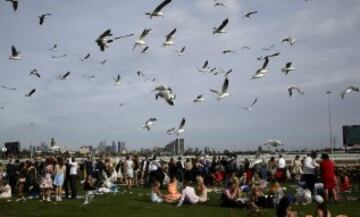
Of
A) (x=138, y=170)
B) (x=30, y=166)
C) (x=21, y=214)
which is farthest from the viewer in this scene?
(x=138, y=170)

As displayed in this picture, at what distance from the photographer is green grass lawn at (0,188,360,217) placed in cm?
1833

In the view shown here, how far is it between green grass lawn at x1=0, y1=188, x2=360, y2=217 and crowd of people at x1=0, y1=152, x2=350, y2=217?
0.59 metres

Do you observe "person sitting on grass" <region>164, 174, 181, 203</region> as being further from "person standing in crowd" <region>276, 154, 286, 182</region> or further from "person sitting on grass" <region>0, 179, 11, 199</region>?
"person standing in crowd" <region>276, 154, 286, 182</region>

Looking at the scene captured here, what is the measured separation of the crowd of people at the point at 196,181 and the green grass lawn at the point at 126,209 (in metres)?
0.59

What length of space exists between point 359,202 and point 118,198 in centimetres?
952

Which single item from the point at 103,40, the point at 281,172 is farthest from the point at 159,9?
the point at 281,172

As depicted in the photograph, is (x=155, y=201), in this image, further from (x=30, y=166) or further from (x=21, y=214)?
(x=30, y=166)

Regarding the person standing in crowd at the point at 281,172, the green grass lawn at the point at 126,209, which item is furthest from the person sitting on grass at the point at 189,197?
the person standing in crowd at the point at 281,172

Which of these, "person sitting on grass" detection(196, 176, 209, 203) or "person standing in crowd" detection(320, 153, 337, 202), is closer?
"person standing in crowd" detection(320, 153, 337, 202)

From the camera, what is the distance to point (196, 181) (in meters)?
25.6

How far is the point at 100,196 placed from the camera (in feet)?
80.7

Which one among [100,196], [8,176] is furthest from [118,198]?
[8,176]

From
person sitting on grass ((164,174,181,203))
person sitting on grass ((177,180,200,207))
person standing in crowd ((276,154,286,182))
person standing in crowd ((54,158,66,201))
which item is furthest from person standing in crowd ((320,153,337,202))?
person standing in crowd ((276,154,286,182))

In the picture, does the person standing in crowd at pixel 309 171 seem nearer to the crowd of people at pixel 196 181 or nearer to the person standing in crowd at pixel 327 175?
the crowd of people at pixel 196 181
